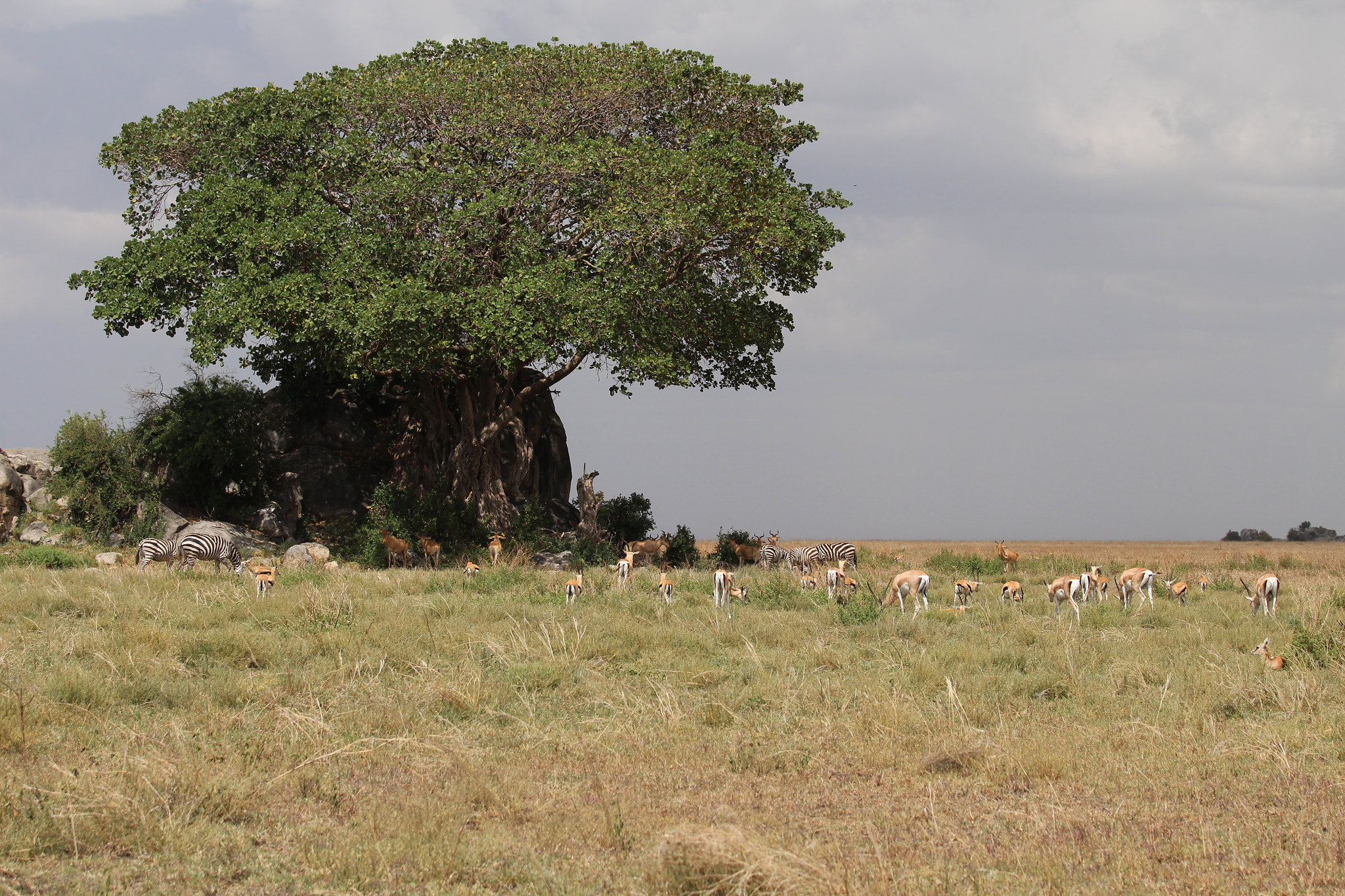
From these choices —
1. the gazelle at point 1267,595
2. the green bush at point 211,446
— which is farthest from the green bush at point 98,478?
the gazelle at point 1267,595

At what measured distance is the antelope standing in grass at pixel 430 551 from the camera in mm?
25016

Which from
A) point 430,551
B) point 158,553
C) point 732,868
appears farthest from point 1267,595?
point 158,553

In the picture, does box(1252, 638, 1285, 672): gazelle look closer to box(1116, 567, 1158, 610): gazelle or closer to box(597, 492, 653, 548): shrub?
box(1116, 567, 1158, 610): gazelle

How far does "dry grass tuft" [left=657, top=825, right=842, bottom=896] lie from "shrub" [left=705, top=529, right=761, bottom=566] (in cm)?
2364

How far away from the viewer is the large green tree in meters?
23.8

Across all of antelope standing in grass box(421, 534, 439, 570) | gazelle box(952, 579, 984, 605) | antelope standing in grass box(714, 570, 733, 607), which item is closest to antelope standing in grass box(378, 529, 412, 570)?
antelope standing in grass box(421, 534, 439, 570)

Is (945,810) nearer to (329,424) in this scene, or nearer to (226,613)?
(226,613)

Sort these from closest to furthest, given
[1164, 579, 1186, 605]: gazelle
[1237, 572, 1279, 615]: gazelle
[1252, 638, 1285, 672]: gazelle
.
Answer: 1. [1252, 638, 1285, 672]: gazelle
2. [1237, 572, 1279, 615]: gazelle
3. [1164, 579, 1186, 605]: gazelle

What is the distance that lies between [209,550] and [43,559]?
3.56m

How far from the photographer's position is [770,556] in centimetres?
2797

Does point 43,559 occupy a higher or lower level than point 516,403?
lower

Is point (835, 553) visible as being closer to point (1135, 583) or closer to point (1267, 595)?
point (1135, 583)

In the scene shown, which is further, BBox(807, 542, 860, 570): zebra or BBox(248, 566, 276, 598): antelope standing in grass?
BBox(807, 542, 860, 570): zebra

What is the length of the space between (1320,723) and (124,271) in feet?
A: 83.9
